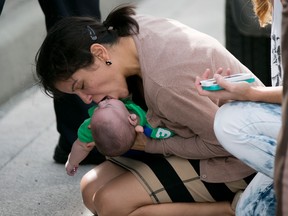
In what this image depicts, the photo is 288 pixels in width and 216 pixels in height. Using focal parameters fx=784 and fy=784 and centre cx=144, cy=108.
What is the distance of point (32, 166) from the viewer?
12.5 ft

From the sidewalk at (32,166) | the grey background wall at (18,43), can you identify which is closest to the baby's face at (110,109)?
the sidewalk at (32,166)

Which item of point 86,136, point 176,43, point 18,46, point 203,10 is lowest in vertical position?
point 203,10

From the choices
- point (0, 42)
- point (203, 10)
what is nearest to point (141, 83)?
point (0, 42)

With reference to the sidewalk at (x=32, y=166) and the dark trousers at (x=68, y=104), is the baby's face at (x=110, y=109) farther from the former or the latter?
the dark trousers at (x=68, y=104)

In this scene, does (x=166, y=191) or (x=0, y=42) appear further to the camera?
(x=0, y=42)

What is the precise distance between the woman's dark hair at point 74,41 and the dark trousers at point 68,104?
1.97ft

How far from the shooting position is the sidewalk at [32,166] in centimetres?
337

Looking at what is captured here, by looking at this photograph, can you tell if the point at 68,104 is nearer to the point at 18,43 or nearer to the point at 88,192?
the point at 88,192

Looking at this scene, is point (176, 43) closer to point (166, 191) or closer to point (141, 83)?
point (141, 83)

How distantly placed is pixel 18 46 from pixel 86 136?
2.03 m

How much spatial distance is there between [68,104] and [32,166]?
37 cm

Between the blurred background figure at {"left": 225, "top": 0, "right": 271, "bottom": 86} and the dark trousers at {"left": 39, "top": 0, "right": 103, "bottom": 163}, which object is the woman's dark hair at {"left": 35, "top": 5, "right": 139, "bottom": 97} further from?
the blurred background figure at {"left": 225, "top": 0, "right": 271, "bottom": 86}

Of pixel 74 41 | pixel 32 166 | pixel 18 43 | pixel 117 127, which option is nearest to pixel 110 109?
pixel 117 127

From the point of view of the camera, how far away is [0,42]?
4.79m
